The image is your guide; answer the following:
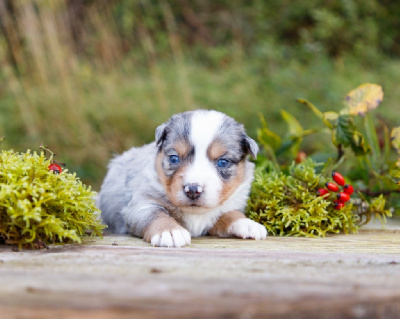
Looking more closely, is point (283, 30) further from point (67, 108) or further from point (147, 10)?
point (67, 108)

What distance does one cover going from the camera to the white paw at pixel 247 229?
3584 millimetres

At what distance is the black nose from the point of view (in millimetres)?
3467

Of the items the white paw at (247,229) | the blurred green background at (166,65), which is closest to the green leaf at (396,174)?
the white paw at (247,229)

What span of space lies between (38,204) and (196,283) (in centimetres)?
113

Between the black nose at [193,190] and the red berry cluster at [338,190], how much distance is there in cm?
99

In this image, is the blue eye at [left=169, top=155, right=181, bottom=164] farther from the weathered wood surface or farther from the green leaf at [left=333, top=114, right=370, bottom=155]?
the green leaf at [left=333, top=114, right=370, bottom=155]

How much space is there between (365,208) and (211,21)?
1020 cm

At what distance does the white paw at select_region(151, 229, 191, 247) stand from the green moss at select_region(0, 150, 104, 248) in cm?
41

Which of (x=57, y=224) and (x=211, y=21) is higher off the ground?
(x=211, y=21)

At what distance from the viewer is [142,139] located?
876 cm

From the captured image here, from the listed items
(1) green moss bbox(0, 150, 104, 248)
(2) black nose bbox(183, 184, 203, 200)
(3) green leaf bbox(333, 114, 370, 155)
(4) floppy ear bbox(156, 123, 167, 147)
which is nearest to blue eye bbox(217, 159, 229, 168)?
(2) black nose bbox(183, 184, 203, 200)

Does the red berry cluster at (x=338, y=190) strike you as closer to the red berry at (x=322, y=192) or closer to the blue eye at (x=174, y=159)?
the red berry at (x=322, y=192)

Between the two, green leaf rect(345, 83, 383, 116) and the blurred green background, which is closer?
green leaf rect(345, 83, 383, 116)

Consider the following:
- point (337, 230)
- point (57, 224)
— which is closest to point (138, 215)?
point (57, 224)
